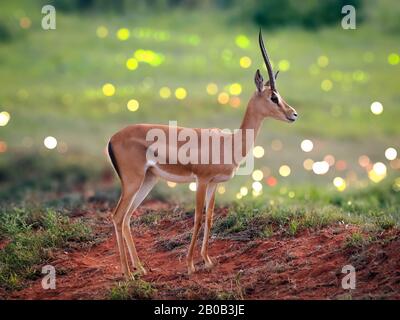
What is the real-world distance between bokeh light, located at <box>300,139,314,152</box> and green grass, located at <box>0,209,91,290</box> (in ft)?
30.5

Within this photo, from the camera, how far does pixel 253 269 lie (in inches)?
360

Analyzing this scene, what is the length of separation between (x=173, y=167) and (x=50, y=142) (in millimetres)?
9981

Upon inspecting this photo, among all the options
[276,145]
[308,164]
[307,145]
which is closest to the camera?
[308,164]

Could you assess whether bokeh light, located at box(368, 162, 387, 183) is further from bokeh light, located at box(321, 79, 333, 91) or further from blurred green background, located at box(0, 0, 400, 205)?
bokeh light, located at box(321, 79, 333, 91)

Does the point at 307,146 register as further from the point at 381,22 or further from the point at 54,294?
the point at 54,294

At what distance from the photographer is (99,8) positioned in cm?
2723

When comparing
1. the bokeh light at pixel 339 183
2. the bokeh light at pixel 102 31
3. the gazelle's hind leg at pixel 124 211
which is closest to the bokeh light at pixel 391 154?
the bokeh light at pixel 339 183

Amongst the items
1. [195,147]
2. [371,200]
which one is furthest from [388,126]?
[195,147]

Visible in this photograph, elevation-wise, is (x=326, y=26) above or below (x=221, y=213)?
above

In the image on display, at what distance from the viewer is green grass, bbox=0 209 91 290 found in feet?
31.7

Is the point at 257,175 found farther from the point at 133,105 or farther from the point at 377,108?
the point at 377,108

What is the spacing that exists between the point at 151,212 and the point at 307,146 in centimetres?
882

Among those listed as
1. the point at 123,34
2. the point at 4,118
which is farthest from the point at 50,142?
the point at 123,34

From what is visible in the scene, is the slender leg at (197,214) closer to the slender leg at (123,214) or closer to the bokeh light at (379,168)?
the slender leg at (123,214)
